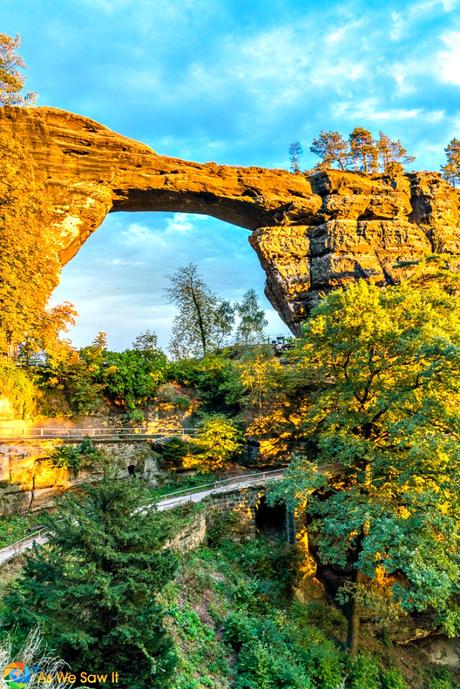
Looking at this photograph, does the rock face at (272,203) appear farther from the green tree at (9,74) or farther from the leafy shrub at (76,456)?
the leafy shrub at (76,456)

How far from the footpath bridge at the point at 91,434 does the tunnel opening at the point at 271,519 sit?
5927 millimetres

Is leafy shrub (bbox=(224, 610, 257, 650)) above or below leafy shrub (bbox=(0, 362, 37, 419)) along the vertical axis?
below

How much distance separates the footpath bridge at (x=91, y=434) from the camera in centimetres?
1819

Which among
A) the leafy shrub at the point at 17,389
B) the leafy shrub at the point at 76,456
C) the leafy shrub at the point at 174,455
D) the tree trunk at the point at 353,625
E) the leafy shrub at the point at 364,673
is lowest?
the leafy shrub at the point at 364,673

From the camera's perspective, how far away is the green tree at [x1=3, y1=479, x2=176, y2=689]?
6262mm

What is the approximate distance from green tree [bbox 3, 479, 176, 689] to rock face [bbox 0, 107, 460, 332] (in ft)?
77.7

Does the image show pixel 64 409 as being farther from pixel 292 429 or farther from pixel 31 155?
pixel 31 155

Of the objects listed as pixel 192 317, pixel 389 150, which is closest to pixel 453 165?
pixel 389 150

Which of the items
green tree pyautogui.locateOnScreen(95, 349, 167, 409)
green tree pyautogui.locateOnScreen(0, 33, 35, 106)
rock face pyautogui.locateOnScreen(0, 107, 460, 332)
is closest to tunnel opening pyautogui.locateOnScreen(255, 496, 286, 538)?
green tree pyautogui.locateOnScreen(95, 349, 167, 409)

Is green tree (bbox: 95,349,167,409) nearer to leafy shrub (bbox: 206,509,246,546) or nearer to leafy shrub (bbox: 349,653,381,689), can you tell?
leafy shrub (bbox: 206,509,246,546)

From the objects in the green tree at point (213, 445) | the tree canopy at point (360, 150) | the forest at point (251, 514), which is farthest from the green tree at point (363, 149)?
the green tree at point (213, 445)

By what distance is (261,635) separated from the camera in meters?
11.7

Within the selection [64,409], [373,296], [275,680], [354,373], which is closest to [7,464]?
[64,409]

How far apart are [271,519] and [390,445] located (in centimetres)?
756
